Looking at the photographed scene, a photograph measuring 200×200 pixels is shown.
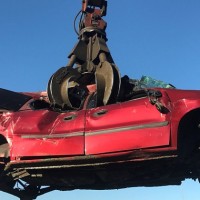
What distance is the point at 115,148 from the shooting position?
5855mm

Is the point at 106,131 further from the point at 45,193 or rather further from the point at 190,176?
the point at 45,193

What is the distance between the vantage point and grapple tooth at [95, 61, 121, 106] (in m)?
7.04

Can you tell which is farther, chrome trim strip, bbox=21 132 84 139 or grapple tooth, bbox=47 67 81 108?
grapple tooth, bbox=47 67 81 108

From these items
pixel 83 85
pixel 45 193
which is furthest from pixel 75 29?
pixel 45 193

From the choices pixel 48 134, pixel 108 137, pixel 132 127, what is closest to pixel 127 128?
pixel 132 127

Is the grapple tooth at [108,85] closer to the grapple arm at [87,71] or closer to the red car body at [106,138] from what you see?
the grapple arm at [87,71]

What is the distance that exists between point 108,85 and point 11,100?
1922 mm

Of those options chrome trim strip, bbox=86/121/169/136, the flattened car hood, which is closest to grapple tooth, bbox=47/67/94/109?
the flattened car hood

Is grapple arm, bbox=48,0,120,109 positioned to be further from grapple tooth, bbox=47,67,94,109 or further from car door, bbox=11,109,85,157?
car door, bbox=11,109,85,157

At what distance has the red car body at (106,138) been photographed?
5703 mm

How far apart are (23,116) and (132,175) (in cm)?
199

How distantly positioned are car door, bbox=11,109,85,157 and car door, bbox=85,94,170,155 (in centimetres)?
17

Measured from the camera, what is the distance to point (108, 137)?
5938 mm

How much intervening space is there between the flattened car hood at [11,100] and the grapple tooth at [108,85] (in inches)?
61.1
